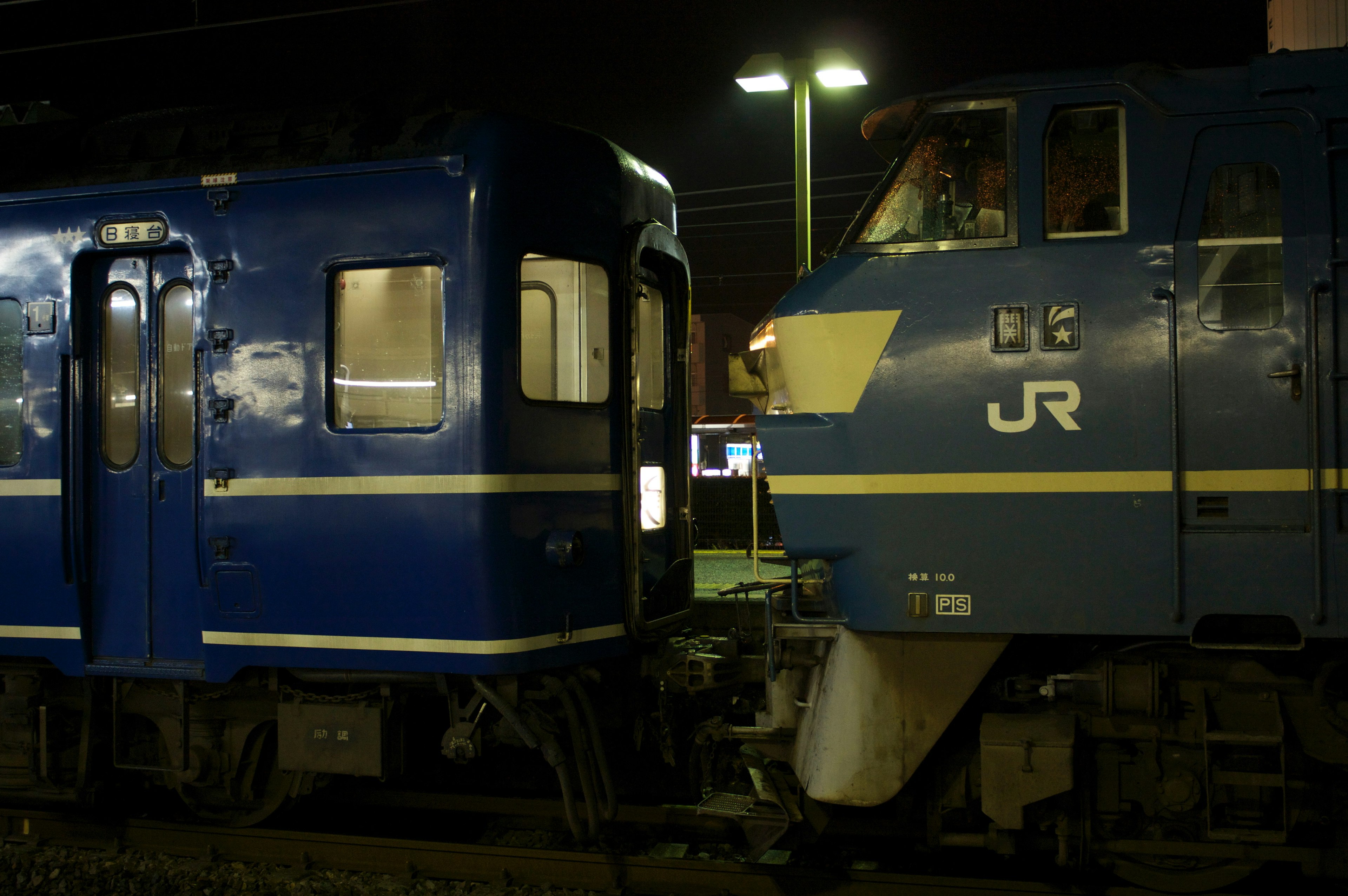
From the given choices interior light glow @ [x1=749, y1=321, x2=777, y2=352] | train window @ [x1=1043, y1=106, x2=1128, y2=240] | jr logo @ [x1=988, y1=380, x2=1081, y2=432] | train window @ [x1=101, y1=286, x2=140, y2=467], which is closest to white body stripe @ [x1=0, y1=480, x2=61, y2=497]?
train window @ [x1=101, y1=286, x2=140, y2=467]

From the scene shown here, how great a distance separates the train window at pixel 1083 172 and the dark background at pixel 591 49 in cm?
541

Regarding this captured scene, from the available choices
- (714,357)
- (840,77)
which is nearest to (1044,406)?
(840,77)

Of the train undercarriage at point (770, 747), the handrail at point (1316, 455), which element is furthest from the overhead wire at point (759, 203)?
the handrail at point (1316, 455)

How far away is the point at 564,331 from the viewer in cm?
539

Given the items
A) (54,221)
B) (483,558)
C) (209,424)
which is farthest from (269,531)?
(54,221)

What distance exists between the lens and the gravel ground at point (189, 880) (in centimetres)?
518

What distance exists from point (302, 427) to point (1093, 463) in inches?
154

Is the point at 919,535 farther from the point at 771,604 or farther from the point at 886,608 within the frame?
the point at 771,604

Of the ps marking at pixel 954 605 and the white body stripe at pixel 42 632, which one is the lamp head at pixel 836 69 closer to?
the ps marking at pixel 954 605

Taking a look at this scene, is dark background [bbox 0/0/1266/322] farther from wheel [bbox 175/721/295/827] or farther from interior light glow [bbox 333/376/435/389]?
wheel [bbox 175/721/295/827]

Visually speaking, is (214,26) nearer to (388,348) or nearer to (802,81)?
(802,81)

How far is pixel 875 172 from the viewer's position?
14.1 meters

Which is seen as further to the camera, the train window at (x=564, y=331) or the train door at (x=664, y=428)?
the train door at (x=664, y=428)

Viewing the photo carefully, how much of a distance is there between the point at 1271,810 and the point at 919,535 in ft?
6.57
